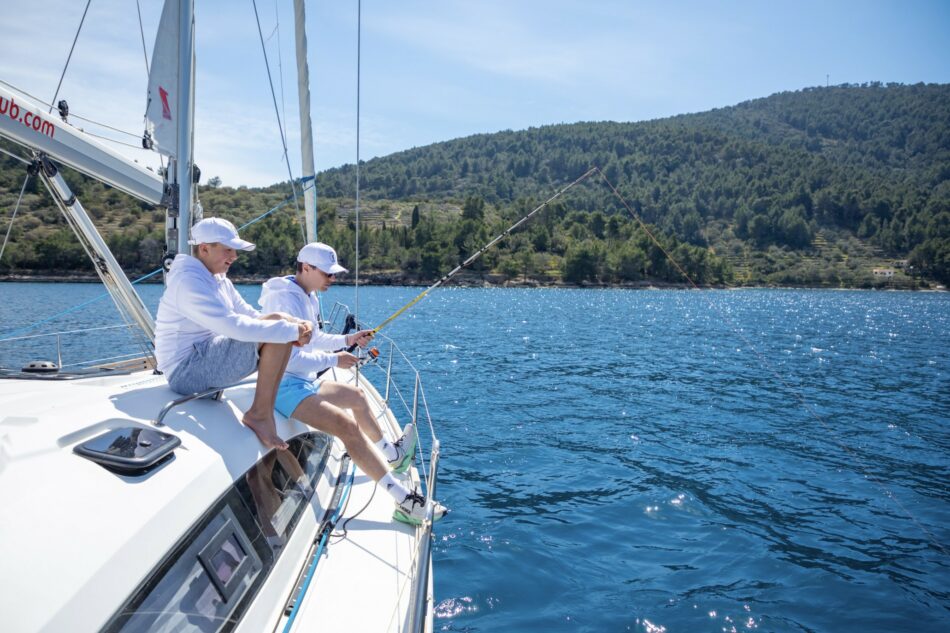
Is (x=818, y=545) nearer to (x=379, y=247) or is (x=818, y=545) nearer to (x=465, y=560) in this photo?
(x=465, y=560)

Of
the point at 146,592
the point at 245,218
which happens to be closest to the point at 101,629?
the point at 146,592

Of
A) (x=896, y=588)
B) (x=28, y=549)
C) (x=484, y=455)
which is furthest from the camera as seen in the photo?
(x=484, y=455)

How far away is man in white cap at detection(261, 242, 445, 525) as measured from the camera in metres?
4.16

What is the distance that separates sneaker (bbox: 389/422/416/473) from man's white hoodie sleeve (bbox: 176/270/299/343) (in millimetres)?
1764

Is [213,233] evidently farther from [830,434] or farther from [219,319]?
[830,434]

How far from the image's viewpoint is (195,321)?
3516 millimetres

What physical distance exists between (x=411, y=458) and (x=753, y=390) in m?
13.1

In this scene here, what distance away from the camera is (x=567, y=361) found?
1994cm

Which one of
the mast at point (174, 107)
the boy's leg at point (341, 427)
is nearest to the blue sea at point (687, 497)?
the boy's leg at point (341, 427)

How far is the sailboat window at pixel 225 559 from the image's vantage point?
2.14 meters

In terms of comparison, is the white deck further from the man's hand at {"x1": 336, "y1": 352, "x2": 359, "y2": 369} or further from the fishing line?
the fishing line

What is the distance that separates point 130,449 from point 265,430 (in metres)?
1.07

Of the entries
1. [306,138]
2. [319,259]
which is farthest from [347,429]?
[306,138]

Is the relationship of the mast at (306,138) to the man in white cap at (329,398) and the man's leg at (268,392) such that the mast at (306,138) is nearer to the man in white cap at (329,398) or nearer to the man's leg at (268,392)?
the man in white cap at (329,398)
